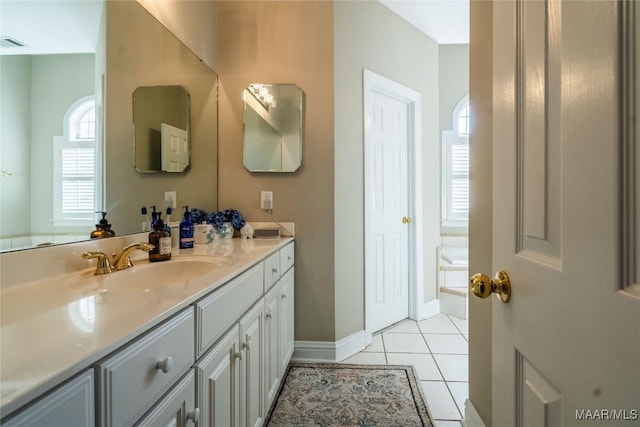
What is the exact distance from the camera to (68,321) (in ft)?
2.00

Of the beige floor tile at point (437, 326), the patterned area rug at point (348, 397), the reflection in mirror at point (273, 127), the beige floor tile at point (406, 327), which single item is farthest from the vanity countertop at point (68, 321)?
the beige floor tile at point (437, 326)

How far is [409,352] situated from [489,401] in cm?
103

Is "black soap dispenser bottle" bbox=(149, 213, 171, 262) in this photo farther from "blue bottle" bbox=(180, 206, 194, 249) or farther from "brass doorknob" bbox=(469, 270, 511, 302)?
"brass doorknob" bbox=(469, 270, 511, 302)

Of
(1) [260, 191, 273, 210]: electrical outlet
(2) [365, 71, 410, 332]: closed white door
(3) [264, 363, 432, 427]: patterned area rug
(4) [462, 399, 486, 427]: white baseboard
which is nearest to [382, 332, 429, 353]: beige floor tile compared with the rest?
(2) [365, 71, 410, 332]: closed white door

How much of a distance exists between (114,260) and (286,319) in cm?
104

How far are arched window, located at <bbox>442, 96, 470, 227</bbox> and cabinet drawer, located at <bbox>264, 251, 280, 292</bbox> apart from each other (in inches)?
118

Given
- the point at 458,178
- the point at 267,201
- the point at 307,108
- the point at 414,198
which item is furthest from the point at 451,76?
the point at 267,201

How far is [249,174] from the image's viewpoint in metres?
2.17

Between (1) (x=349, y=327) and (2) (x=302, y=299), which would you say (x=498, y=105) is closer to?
(2) (x=302, y=299)

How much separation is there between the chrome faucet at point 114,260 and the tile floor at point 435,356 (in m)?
1.58

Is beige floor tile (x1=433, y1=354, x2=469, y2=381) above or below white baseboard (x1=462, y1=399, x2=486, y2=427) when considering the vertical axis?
below

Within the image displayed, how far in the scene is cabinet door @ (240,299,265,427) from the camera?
1.15 metres

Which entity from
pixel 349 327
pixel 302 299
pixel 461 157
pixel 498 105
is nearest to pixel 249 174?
pixel 302 299

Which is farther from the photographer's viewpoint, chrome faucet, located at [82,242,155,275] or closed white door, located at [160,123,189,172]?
closed white door, located at [160,123,189,172]
